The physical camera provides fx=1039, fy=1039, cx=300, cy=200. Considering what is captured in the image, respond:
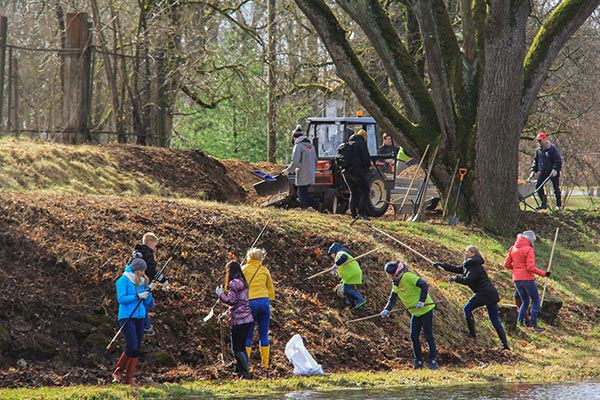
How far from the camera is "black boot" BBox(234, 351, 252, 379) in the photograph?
13109mm

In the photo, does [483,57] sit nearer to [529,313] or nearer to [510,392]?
[529,313]

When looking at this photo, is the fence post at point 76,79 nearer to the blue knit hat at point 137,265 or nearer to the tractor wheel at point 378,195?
the tractor wheel at point 378,195

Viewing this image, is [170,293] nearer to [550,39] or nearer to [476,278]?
[476,278]

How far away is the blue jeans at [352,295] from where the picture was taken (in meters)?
16.2

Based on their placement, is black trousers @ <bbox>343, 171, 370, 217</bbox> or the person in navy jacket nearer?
the person in navy jacket

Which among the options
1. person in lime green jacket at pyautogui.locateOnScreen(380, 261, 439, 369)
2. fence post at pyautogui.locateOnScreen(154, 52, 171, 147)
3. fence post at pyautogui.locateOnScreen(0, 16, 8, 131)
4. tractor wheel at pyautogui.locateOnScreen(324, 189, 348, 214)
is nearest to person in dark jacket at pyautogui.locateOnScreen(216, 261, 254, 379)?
person in lime green jacket at pyautogui.locateOnScreen(380, 261, 439, 369)

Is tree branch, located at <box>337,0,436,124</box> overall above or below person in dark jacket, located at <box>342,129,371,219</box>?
above

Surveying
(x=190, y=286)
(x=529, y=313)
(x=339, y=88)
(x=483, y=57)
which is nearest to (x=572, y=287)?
(x=529, y=313)

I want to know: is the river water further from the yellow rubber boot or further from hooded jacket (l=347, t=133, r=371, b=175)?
hooded jacket (l=347, t=133, r=371, b=175)

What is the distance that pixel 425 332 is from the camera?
15.0 meters

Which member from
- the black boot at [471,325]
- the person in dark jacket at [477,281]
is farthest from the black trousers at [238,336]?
the black boot at [471,325]

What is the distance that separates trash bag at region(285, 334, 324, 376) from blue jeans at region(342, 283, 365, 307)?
98.9 inches

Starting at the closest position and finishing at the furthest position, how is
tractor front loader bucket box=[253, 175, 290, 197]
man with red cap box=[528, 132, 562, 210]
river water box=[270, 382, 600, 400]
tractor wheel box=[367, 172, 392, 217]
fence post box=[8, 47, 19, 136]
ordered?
river water box=[270, 382, 600, 400] < fence post box=[8, 47, 19, 136] < tractor wheel box=[367, 172, 392, 217] < tractor front loader bucket box=[253, 175, 290, 197] < man with red cap box=[528, 132, 562, 210]

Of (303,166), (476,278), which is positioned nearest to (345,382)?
(476,278)
